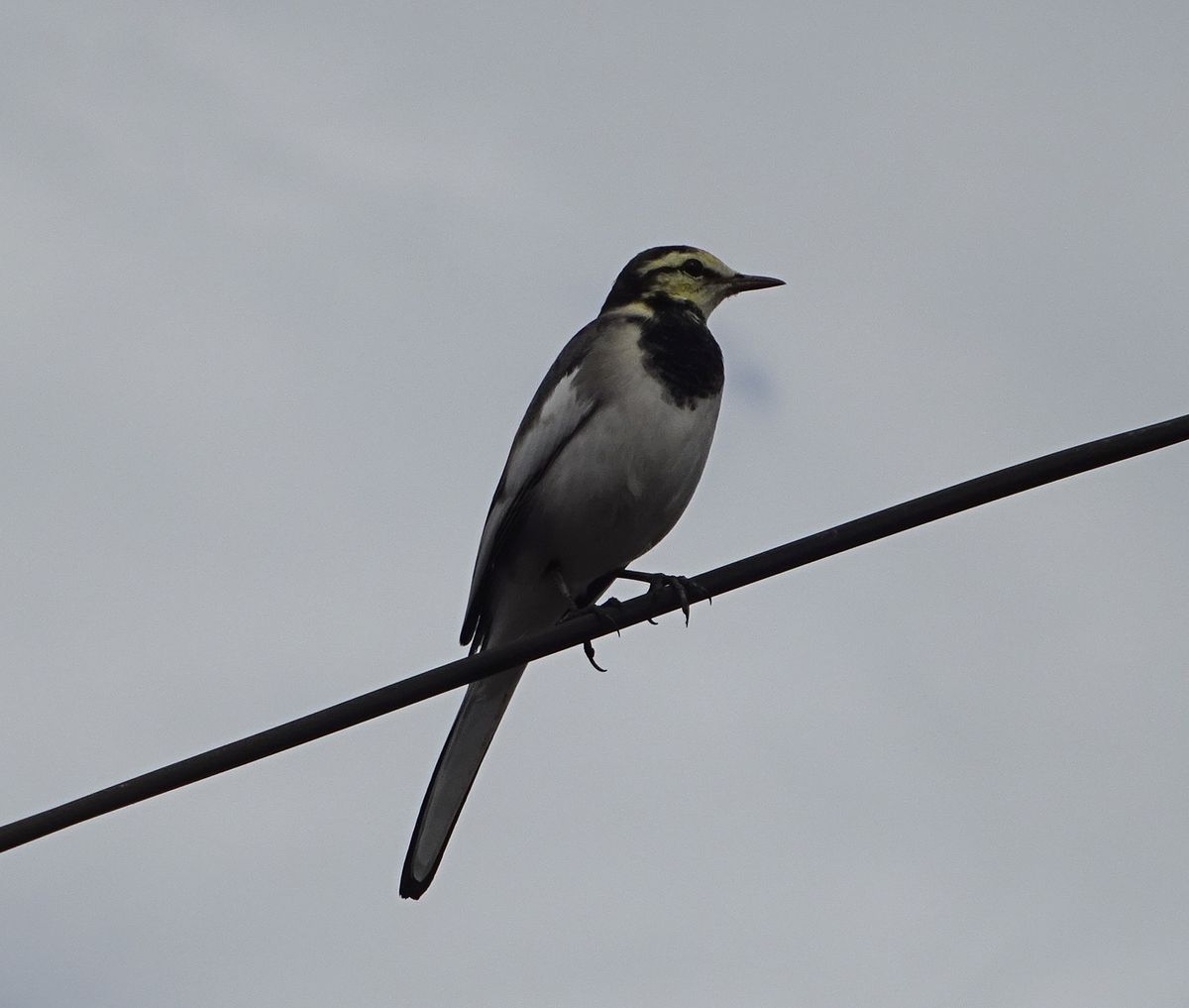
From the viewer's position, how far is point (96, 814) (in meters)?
3.55

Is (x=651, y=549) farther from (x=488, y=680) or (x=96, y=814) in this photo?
(x=96, y=814)

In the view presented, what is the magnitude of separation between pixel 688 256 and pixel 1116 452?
392cm

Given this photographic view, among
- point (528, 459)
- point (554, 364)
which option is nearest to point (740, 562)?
point (528, 459)

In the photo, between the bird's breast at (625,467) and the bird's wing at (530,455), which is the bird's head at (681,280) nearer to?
the bird's wing at (530,455)

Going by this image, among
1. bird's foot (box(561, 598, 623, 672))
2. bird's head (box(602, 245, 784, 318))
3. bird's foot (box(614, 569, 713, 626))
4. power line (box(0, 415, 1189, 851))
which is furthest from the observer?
bird's head (box(602, 245, 784, 318))

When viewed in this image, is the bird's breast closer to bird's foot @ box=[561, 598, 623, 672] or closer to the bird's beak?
bird's foot @ box=[561, 598, 623, 672]

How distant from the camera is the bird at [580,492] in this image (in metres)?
6.30

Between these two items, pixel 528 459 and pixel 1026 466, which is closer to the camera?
pixel 1026 466

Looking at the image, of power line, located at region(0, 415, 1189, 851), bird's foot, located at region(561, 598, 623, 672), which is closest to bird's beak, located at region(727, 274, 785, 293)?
bird's foot, located at region(561, 598, 623, 672)

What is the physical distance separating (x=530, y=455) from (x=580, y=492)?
39 centimetres

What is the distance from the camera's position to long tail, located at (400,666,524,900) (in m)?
6.19

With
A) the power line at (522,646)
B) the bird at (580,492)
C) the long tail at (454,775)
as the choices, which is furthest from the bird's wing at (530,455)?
the power line at (522,646)

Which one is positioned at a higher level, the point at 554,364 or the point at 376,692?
the point at 554,364

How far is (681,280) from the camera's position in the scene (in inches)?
293
